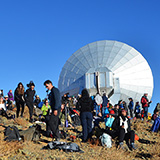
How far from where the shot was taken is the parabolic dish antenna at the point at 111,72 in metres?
24.6

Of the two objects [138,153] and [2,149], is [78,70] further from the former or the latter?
[2,149]

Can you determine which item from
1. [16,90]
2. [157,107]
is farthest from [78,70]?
[16,90]

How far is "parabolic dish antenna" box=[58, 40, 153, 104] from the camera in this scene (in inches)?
970

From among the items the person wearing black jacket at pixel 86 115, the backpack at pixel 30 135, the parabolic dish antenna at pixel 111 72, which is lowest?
the backpack at pixel 30 135

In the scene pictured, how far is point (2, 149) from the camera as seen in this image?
639 centimetres

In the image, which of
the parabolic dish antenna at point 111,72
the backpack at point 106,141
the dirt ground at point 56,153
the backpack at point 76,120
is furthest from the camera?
the parabolic dish antenna at point 111,72

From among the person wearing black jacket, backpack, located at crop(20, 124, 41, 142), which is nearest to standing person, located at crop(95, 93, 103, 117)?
the person wearing black jacket

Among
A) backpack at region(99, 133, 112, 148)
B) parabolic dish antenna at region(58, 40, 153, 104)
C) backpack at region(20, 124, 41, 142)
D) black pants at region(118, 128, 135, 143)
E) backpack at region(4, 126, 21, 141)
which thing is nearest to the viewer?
backpack at region(4, 126, 21, 141)

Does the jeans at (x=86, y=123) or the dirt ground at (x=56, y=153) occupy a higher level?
the jeans at (x=86, y=123)

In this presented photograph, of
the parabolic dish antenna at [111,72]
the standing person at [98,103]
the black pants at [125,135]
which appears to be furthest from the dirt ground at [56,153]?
the parabolic dish antenna at [111,72]

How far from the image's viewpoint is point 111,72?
82.1 ft

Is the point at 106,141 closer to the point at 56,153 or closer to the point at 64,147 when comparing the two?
the point at 64,147

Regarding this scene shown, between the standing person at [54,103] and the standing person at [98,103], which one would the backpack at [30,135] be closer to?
the standing person at [54,103]

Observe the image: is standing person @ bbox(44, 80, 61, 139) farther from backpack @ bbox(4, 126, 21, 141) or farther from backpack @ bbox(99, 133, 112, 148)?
backpack @ bbox(99, 133, 112, 148)
